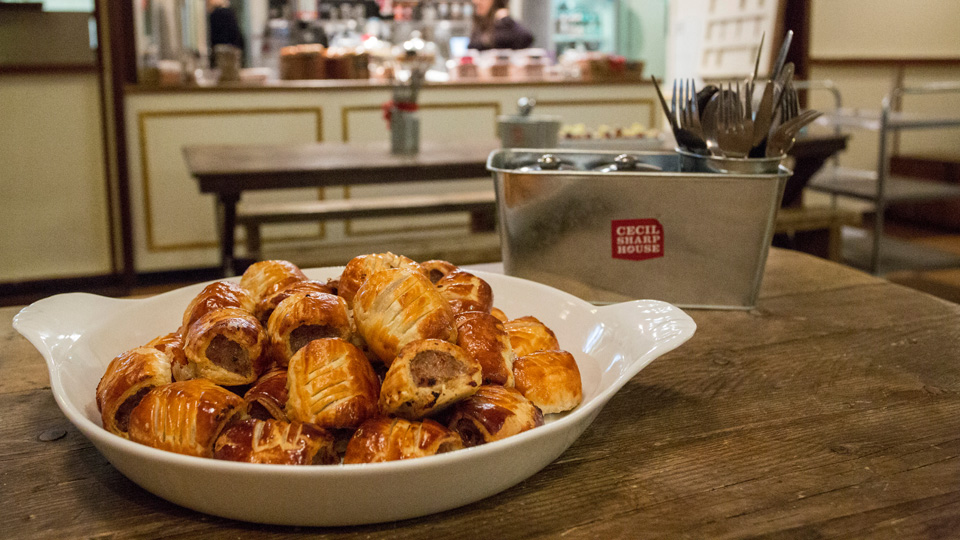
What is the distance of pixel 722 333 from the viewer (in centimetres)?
100

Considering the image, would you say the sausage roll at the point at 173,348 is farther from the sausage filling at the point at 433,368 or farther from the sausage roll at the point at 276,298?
the sausage filling at the point at 433,368

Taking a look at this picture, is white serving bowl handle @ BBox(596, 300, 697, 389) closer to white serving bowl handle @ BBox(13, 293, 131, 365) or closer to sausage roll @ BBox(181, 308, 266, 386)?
sausage roll @ BBox(181, 308, 266, 386)

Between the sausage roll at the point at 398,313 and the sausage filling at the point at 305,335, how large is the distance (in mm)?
31

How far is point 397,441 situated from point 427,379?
5 centimetres

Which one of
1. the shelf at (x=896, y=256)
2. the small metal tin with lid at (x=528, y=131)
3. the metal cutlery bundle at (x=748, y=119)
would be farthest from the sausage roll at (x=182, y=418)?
the shelf at (x=896, y=256)

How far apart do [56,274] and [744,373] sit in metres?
3.89

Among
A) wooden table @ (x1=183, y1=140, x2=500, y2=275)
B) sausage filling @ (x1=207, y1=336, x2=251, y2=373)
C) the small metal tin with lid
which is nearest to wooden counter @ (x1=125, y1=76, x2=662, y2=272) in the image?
wooden table @ (x1=183, y1=140, x2=500, y2=275)

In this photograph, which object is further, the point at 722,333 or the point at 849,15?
the point at 849,15

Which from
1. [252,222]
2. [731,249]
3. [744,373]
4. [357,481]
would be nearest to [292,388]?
[357,481]

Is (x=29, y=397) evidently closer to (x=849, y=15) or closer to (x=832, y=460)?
(x=832, y=460)

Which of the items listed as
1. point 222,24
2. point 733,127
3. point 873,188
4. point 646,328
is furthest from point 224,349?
point 222,24

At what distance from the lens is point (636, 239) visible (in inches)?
41.3

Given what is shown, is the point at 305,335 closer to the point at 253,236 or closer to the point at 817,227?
the point at 253,236

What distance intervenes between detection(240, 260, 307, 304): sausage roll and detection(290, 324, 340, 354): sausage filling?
0.39 ft
